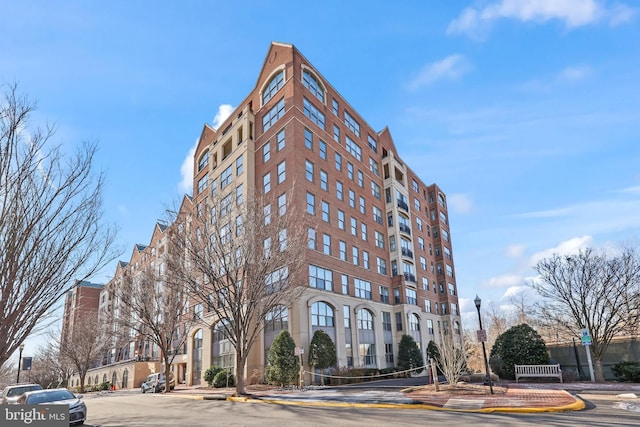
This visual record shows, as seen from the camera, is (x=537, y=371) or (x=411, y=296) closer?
(x=537, y=371)

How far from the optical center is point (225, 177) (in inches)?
1570

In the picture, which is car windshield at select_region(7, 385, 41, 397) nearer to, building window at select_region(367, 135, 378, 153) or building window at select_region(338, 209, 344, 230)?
building window at select_region(338, 209, 344, 230)

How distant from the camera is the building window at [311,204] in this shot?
3297 centimetres

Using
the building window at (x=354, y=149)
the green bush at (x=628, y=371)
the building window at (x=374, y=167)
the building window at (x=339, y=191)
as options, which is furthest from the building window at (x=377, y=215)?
the green bush at (x=628, y=371)

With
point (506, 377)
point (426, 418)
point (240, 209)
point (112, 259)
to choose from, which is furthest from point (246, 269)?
point (506, 377)

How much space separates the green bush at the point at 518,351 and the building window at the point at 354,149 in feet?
77.9

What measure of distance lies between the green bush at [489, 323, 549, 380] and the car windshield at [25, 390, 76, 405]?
812 inches

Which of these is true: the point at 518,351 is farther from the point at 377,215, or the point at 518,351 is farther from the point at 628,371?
the point at 377,215

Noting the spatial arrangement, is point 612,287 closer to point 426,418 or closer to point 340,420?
point 426,418

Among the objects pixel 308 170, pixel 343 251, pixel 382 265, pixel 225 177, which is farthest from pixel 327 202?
pixel 225 177

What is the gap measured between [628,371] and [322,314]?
18.6 m

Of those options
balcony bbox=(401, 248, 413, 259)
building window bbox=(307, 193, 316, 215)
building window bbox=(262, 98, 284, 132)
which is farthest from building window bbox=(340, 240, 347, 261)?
building window bbox=(262, 98, 284, 132)

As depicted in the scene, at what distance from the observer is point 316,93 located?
125 feet

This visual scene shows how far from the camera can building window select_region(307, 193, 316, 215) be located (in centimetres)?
3297
